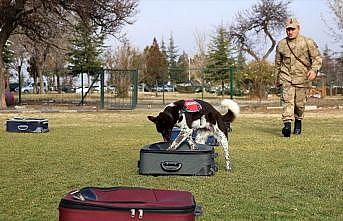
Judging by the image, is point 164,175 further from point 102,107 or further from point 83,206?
point 102,107

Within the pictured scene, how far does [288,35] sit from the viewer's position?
1168cm

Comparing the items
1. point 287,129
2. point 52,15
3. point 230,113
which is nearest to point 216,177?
point 230,113

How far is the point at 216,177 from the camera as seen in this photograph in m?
6.67

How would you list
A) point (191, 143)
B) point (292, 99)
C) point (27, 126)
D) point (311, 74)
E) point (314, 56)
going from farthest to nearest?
point (27, 126) → point (292, 99) → point (314, 56) → point (311, 74) → point (191, 143)

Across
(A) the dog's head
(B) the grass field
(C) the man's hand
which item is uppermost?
(C) the man's hand

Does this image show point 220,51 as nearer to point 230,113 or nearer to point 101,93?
point 101,93

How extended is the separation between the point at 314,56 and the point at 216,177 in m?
5.80

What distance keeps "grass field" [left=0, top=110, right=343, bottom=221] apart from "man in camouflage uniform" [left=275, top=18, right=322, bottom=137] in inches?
27.9

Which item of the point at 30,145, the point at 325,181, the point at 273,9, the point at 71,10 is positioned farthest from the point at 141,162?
the point at 273,9

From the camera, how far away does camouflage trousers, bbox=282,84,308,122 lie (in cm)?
1156

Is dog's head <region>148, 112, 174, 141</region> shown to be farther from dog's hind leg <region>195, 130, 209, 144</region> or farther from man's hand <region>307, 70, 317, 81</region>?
man's hand <region>307, 70, 317, 81</region>

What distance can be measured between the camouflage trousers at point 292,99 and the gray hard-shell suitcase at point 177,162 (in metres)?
5.20

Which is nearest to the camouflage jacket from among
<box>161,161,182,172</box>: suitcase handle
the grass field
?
the grass field

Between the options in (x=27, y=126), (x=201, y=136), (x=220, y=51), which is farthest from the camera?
(x=220, y=51)
